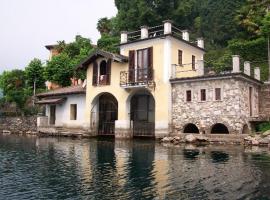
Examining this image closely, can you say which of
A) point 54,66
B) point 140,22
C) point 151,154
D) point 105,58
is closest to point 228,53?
point 140,22

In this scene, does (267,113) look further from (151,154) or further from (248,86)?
(151,154)

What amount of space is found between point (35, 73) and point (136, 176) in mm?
40116

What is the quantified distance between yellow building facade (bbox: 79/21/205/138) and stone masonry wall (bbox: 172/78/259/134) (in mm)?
974

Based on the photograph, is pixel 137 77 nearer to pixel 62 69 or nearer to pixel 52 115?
pixel 52 115

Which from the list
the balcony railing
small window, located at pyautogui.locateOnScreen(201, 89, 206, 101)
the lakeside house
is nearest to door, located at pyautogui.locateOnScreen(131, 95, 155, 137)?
the lakeside house

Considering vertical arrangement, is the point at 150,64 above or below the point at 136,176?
above

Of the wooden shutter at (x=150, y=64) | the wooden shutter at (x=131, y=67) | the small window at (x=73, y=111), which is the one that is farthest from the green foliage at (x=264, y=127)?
the small window at (x=73, y=111)

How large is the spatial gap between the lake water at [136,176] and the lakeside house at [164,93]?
854cm

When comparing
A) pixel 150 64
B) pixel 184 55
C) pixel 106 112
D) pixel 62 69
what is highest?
pixel 62 69

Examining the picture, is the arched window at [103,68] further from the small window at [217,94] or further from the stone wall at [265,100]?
the stone wall at [265,100]

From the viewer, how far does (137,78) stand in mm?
33031

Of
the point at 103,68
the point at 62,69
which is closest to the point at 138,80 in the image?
the point at 103,68

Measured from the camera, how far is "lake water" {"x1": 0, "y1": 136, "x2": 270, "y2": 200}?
11250 millimetres

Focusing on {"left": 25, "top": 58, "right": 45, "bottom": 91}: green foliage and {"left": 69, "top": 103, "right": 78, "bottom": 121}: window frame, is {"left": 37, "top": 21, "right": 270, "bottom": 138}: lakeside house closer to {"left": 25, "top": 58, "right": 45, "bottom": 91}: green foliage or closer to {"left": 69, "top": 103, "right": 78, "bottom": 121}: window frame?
{"left": 69, "top": 103, "right": 78, "bottom": 121}: window frame
